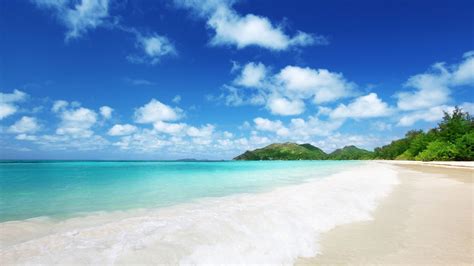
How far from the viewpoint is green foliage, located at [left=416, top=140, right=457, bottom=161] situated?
168 ft

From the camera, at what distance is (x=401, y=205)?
8555 mm

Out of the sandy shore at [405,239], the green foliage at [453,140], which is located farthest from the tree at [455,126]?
the sandy shore at [405,239]

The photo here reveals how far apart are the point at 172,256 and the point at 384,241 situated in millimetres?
3707

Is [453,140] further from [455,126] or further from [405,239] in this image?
[405,239]

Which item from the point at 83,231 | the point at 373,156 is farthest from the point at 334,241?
the point at 373,156

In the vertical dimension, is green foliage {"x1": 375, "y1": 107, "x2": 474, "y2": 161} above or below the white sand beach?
above

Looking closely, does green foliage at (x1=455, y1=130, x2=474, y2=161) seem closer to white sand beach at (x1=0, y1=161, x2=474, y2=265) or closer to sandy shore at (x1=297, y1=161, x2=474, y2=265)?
sandy shore at (x1=297, y1=161, x2=474, y2=265)

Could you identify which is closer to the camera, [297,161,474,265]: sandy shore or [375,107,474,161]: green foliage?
[297,161,474,265]: sandy shore

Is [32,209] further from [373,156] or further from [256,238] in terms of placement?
[373,156]

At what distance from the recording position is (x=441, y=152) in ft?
177

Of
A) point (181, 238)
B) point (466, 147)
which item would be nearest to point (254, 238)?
point (181, 238)

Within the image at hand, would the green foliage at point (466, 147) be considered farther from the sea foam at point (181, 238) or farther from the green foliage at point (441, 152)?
the sea foam at point (181, 238)

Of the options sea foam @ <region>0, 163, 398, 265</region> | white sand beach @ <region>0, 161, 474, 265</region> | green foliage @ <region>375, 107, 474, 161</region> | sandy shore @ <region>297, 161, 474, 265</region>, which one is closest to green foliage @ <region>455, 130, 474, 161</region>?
green foliage @ <region>375, 107, 474, 161</region>

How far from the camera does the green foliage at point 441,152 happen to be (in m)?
51.2
